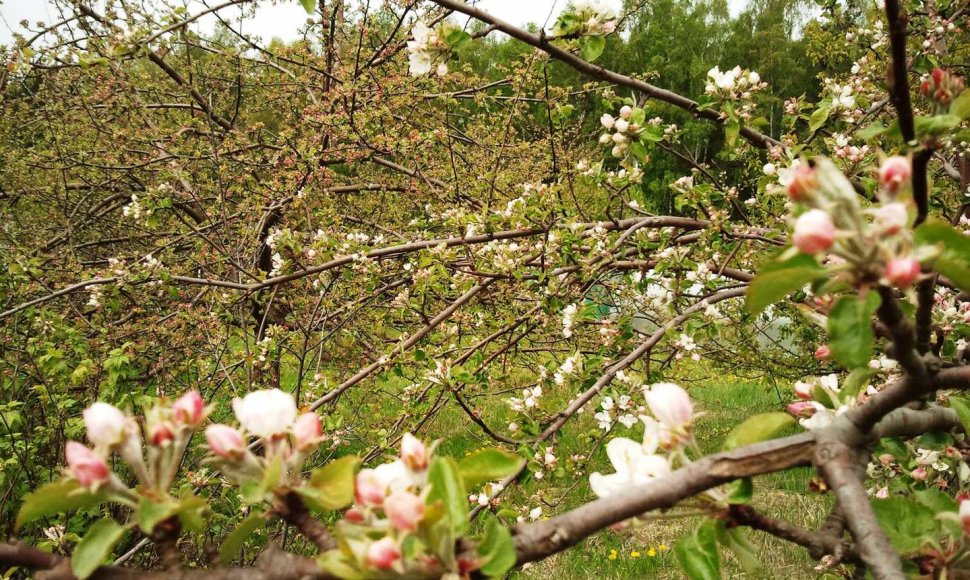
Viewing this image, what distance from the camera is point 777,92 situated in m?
25.4

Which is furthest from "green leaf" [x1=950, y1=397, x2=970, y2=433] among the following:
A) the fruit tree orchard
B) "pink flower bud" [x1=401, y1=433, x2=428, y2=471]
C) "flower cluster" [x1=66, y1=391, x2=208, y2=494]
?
"flower cluster" [x1=66, y1=391, x2=208, y2=494]

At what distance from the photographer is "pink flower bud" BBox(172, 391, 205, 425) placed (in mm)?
661

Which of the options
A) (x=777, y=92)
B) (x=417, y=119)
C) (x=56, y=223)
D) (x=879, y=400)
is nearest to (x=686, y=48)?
(x=777, y=92)

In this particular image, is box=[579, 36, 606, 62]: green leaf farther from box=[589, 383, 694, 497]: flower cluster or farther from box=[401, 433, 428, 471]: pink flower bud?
box=[401, 433, 428, 471]: pink flower bud

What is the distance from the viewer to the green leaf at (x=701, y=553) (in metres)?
0.72

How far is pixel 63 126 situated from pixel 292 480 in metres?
5.21

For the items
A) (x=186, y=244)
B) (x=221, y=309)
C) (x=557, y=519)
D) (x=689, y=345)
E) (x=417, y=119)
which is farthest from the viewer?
(x=417, y=119)

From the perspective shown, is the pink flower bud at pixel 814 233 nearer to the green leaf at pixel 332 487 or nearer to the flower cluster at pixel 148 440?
the green leaf at pixel 332 487

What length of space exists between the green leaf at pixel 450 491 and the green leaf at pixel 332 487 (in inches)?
3.7

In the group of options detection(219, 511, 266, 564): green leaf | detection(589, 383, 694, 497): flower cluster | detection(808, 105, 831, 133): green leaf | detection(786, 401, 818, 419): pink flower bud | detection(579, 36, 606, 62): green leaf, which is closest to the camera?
detection(219, 511, 266, 564): green leaf

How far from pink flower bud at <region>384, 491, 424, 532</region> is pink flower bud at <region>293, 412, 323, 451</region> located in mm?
183

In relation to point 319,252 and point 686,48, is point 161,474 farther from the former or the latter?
point 686,48

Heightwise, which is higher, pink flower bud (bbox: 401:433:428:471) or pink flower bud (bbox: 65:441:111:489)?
pink flower bud (bbox: 65:441:111:489)

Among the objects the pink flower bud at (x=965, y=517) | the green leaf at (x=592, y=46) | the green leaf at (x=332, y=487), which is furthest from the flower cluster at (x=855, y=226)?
the green leaf at (x=592, y=46)
